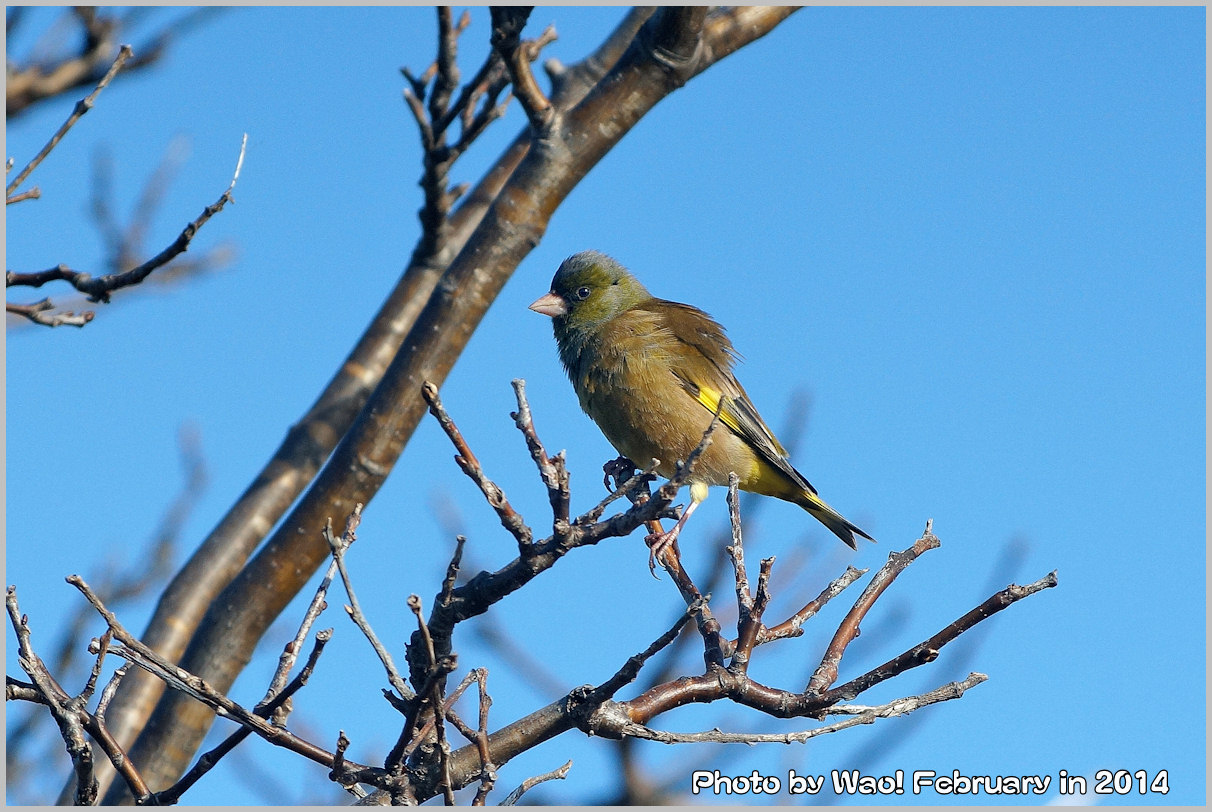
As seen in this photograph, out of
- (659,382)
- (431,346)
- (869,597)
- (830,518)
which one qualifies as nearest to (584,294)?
(659,382)

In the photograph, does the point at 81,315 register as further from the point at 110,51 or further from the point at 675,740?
the point at 110,51

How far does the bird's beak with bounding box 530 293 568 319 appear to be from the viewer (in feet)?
20.7

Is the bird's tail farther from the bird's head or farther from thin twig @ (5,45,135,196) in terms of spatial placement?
thin twig @ (5,45,135,196)

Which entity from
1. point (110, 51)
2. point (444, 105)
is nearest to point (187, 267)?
point (110, 51)

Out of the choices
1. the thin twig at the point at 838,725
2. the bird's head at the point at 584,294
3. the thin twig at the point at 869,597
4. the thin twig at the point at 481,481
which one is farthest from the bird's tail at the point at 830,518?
the thin twig at the point at 481,481

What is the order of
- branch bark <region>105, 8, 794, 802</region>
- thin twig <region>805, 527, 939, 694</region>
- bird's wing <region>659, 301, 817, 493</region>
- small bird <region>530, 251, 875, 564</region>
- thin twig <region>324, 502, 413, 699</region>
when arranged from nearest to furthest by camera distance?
thin twig <region>324, 502, 413, 699</region>, thin twig <region>805, 527, 939, 694</region>, branch bark <region>105, 8, 794, 802</region>, small bird <region>530, 251, 875, 564</region>, bird's wing <region>659, 301, 817, 493</region>

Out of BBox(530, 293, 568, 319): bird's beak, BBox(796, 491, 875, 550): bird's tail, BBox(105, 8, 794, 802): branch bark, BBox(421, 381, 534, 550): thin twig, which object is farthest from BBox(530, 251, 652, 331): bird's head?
BBox(421, 381, 534, 550): thin twig

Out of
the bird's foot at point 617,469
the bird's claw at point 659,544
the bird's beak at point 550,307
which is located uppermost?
the bird's beak at point 550,307

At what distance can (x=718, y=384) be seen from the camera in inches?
236

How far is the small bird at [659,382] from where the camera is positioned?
220 inches

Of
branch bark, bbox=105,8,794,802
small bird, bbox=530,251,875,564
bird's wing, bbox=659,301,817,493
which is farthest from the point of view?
bird's wing, bbox=659,301,817,493

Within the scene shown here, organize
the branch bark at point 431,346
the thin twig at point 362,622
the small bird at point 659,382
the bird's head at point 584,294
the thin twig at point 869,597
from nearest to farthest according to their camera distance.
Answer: the thin twig at point 362,622 < the thin twig at point 869,597 < the branch bark at point 431,346 < the small bird at point 659,382 < the bird's head at point 584,294

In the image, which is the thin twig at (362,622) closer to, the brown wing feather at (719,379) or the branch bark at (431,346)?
the branch bark at (431,346)

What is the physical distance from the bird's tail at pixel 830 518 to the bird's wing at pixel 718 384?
63 millimetres
